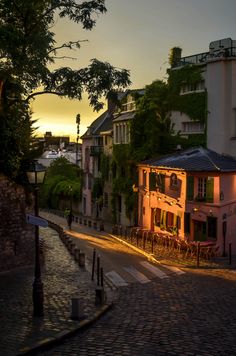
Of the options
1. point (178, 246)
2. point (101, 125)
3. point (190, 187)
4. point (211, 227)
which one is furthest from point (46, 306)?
point (101, 125)

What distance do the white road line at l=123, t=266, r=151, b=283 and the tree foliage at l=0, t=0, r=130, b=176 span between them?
7112mm

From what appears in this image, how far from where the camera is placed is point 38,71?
2197cm

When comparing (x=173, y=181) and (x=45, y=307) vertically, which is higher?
(x=173, y=181)

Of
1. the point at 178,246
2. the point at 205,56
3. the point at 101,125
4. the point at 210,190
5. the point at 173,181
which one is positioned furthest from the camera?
the point at 101,125

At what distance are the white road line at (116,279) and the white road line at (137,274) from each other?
2.54 ft

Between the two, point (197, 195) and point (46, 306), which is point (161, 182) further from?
point (46, 306)

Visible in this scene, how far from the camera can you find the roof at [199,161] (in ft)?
105

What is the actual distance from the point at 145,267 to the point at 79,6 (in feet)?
41.7

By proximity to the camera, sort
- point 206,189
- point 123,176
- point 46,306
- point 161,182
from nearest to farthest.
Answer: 1. point 46,306
2. point 206,189
3. point 161,182
4. point 123,176

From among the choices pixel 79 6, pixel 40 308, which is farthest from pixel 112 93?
pixel 40 308

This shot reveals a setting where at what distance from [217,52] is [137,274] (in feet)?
68.0

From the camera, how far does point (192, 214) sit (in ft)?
109

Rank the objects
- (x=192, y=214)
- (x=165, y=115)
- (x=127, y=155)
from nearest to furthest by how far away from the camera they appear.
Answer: (x=192, y=214)
(x=165, y=115)
(x=127, y=155)

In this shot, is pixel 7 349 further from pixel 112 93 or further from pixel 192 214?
pixel 192 214
